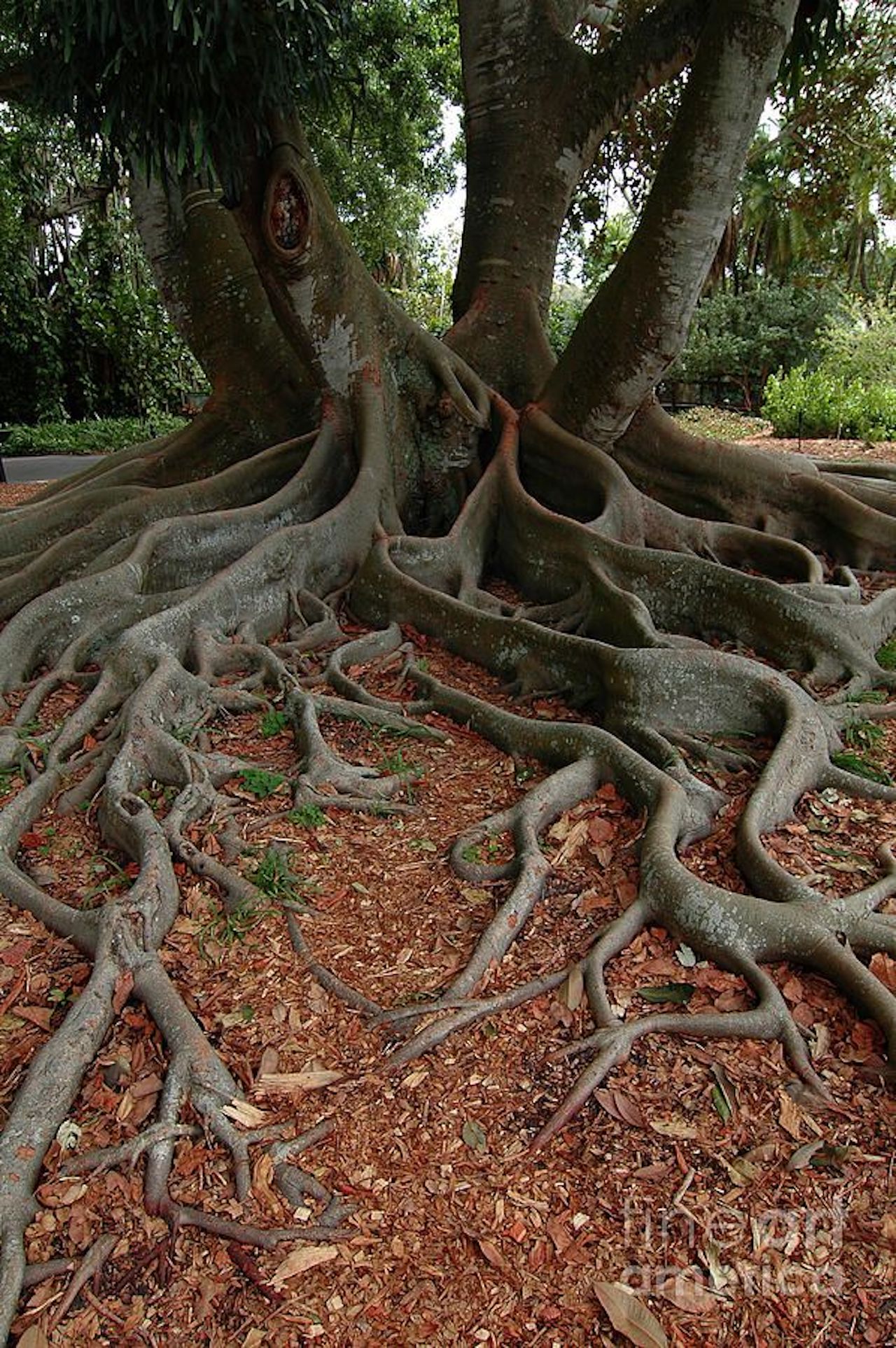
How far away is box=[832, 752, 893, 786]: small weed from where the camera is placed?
341cm

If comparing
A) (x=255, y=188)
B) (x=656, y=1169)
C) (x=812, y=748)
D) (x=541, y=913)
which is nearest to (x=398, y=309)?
(x=255, y=188)

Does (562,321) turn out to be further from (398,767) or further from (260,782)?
(260,782)

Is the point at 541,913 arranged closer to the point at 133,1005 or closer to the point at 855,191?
the point at 133,1005

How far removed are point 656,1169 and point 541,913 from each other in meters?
0.91

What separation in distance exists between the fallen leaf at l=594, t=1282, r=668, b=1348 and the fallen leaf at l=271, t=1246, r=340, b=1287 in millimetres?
527

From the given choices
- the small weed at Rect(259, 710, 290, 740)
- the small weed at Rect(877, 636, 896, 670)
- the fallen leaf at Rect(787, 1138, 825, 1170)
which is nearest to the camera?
the fallen leaf at Rect(787, 1138, 825, 1170)

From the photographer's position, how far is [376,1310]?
1.74 metres

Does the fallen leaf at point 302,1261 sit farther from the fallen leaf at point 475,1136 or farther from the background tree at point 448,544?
the fallen leaf at point 475,1136

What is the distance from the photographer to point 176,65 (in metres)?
3.75

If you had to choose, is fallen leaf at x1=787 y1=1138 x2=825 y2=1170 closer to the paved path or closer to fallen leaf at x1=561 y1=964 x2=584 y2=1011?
fallen leaf at x1=561 y1=964 x2=584 y2=1011

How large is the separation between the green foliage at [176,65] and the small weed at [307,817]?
2851 millimetres

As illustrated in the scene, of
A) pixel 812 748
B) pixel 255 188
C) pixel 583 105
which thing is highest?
pixel 583 105

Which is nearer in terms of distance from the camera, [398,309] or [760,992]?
[760,992]

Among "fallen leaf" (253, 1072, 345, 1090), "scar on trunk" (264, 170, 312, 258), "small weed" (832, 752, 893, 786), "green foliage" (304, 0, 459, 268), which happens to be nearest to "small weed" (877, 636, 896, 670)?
"small weed" (832, 752, 893, 786)
